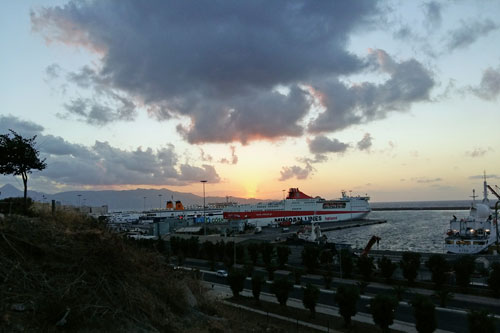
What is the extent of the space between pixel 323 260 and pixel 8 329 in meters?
36.7

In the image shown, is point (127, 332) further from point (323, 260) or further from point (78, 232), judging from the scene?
point (323, 260)

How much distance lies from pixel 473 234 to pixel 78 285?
73.4m

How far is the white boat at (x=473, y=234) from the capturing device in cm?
6469

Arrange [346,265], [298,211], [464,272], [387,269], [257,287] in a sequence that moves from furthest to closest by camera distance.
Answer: [298,211] < [346,265] < [387,269] < [464,272] < [257,287]

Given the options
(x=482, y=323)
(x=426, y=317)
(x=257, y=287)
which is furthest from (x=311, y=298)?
(x=482, y=323)

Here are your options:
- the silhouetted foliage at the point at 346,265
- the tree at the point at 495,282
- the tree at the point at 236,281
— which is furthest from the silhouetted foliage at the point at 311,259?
the tree at the point at 495,282

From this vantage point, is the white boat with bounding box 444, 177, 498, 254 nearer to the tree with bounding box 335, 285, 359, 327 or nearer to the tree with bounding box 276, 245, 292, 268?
the tree with bounding box 276, 245, 292, 268

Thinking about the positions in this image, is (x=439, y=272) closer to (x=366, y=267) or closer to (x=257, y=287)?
(x=366, y=267)

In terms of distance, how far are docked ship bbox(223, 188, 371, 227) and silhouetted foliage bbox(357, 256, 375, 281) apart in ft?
308

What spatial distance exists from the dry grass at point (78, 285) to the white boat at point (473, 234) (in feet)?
215

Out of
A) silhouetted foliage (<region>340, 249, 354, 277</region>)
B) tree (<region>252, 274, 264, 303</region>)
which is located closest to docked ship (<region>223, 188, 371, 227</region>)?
silhouetted foliage (<region>340, 249, 354, 277</region>)

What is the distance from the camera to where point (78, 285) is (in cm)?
1272

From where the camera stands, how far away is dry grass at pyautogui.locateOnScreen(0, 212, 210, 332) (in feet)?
37.3

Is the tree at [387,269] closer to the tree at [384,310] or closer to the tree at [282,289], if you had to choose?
the tree at [282,289]
